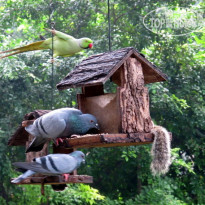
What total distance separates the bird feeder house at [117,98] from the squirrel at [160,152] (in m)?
0.06

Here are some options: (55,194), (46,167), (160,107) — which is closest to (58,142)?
(46,167)

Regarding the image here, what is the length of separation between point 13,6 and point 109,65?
4.79m

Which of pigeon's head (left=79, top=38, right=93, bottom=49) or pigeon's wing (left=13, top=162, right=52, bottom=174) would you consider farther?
pigeon's head (left=79, top=38, right=93, bottom=49)

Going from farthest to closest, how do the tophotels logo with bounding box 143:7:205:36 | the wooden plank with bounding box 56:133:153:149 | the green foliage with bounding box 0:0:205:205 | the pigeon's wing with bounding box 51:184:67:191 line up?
the tophotels logo with bounding box 143:7:205:36
the green foliage with bounding box 0:0:205:205
the pigeon's wing with bounding box 51:184:67:191
the wooden plank with bounding box 56:133:153:149

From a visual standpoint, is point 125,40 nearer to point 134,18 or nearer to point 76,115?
point 134,18

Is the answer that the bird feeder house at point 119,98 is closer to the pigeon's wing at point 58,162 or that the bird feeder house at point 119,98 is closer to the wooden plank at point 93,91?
the wooden plank at point 93,91

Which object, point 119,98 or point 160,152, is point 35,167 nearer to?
point 119,98

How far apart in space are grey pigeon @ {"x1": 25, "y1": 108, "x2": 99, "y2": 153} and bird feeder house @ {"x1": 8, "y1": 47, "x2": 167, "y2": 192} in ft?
0.29

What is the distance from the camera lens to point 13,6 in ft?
22.7

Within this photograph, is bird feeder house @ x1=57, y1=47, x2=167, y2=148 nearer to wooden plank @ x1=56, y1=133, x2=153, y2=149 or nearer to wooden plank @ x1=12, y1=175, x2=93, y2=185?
wooden plank @ x1=56, y1=133, x2=153, y2=149

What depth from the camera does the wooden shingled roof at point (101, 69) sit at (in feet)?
8.53

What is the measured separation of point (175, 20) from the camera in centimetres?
637

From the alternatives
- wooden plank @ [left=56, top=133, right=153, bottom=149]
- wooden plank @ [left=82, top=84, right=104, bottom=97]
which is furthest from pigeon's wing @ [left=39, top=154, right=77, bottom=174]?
wooden plank @ [left=82, top=84, right=104, bottom=97]

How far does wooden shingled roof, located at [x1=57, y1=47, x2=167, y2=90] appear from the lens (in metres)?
2.60
